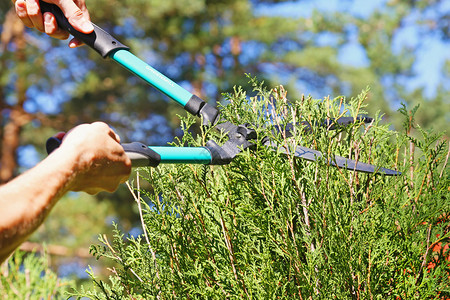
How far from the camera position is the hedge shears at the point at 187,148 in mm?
2018

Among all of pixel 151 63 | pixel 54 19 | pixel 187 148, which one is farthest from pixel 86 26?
pixel 151 63

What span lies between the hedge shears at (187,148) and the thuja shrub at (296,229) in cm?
7

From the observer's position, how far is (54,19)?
9.57ft

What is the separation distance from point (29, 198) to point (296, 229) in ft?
4.57

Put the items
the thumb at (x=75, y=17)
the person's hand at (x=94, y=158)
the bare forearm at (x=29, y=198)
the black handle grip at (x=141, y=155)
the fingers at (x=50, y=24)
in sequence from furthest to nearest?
the fingers at (x=50, y=24) < the thumb at (x=75, y=17) < the black handle grip at (x=141, y=155) < the person's hand at (x=94, y=158) < the bare forearm at (x=29, y=198)

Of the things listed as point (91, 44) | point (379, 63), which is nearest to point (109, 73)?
point (379, 63)

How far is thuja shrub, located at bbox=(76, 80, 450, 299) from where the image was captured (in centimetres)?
216

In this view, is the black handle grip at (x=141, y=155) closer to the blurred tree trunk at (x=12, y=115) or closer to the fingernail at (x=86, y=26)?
the fingernail at (x=86, y=26)

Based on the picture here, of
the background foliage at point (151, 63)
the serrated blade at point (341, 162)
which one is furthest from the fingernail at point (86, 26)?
the background foliage at point (151, 63)

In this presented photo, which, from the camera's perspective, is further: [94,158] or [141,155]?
[141,155]

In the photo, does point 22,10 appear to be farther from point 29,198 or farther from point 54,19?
point 29,198

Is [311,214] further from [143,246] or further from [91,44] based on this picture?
[91,44]

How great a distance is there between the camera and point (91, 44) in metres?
2.86

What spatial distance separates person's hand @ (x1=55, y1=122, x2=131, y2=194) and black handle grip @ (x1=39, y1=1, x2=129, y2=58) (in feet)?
3.74
